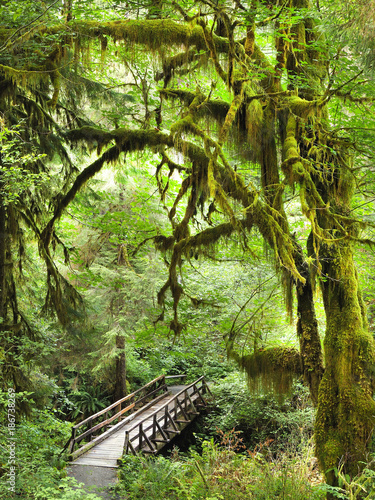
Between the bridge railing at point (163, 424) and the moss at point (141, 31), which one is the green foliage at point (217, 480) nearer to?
the bridge railing at point (163, 424)

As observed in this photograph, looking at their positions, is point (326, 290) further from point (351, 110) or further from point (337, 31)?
point (337, 31)

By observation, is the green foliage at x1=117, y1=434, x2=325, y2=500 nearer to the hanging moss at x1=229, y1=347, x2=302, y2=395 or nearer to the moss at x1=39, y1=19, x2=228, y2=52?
the hanging moss at x1=229, y1=347, x2=302, y2=395

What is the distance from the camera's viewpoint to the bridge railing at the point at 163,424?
9.51 m

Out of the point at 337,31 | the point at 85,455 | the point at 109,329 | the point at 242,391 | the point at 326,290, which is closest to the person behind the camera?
the point at 337,31

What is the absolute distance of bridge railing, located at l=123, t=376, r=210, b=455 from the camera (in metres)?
9.51

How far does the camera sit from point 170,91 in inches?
266

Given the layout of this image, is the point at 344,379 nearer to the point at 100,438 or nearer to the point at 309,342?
the point at 309,342

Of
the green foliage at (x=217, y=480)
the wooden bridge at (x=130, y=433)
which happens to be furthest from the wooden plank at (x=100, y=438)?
the green foliage at (x=217, y=480)

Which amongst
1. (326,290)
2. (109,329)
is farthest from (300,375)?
(109,329)

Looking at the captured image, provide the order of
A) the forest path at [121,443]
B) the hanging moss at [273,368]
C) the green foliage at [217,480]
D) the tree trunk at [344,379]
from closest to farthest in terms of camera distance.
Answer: the tree trunk at [344,379], the green foliage at [217,480], the hanging moss at [273,368], the forest path at [121,443]

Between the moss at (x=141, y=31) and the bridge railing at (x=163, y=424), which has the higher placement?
the moss at (x=141, y=31)

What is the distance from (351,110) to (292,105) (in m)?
1.16

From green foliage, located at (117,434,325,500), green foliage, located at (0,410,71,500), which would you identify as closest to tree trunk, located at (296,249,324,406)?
green foliage, located at (117,434,325,500)

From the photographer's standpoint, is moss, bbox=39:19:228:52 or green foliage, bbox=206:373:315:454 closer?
moss, bbox=39:19:228:52
